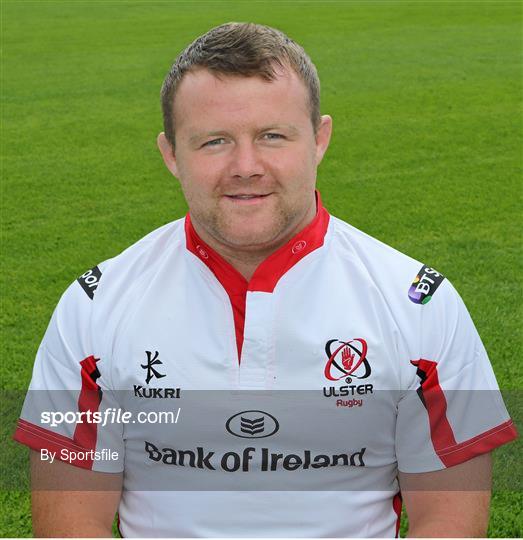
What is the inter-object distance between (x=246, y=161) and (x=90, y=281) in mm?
528

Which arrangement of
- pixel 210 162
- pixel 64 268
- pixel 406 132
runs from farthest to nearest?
pixel 406 132, pixel 64 268, pixel 210 162

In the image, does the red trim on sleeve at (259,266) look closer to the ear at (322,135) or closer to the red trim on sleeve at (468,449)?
the ear at (322,135)

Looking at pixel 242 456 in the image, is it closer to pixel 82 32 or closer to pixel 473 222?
pixel 473 222

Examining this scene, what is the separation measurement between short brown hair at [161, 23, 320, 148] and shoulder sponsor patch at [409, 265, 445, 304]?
470mm

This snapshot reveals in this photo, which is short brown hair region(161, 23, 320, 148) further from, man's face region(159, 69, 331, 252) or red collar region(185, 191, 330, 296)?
red collar region(185, 191, 330, 296)

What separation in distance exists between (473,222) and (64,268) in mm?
3115

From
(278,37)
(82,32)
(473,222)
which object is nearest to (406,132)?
(473,222)

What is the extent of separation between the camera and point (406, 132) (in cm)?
974

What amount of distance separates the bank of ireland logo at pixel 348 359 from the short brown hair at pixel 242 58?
22.0 inches

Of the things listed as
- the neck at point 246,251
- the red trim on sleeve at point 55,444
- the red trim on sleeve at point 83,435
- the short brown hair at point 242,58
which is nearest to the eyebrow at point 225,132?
the short brown hair at point 242,58

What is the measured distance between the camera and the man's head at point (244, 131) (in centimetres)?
214

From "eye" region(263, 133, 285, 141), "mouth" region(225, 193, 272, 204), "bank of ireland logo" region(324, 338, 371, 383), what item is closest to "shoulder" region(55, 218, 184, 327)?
"mouth" region(225, 193, 272, 204)

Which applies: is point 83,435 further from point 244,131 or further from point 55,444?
point 244,131

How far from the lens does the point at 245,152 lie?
2.15 m
